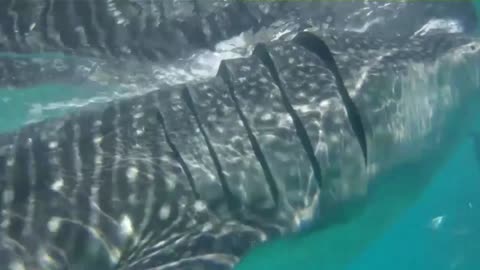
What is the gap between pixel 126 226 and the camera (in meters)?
4.55

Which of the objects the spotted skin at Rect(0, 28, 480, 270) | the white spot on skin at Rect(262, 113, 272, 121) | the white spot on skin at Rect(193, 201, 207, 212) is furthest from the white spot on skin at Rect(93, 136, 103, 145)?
the white spot on skin at Rect(262, 113, 272, 121)

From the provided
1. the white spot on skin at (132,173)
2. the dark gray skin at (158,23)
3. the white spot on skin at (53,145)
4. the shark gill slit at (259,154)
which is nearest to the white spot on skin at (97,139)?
the white spot on skin at (53,145)

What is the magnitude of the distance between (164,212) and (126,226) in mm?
320

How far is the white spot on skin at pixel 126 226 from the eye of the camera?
452 centimetres

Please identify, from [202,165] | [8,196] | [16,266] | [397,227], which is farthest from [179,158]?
[397,227]

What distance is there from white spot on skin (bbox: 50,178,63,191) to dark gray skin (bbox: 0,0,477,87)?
9.61 feet

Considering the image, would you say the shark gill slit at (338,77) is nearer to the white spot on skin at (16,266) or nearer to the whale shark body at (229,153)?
the whale shark body at (229,153)

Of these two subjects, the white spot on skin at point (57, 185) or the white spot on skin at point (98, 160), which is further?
the white spot on skin at point (98, 160)

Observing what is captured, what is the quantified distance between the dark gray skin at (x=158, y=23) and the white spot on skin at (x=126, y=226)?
344cm

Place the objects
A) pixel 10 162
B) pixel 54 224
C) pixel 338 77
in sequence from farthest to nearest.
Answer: pixel 338 77 < pixel 10 162 < pixel 54 224

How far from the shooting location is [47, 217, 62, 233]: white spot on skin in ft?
14.4

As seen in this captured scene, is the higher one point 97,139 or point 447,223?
point 97,139

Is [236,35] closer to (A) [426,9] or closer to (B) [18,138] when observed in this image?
(A) [426,9]

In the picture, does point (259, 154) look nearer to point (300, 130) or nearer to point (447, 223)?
point (300, 130)
